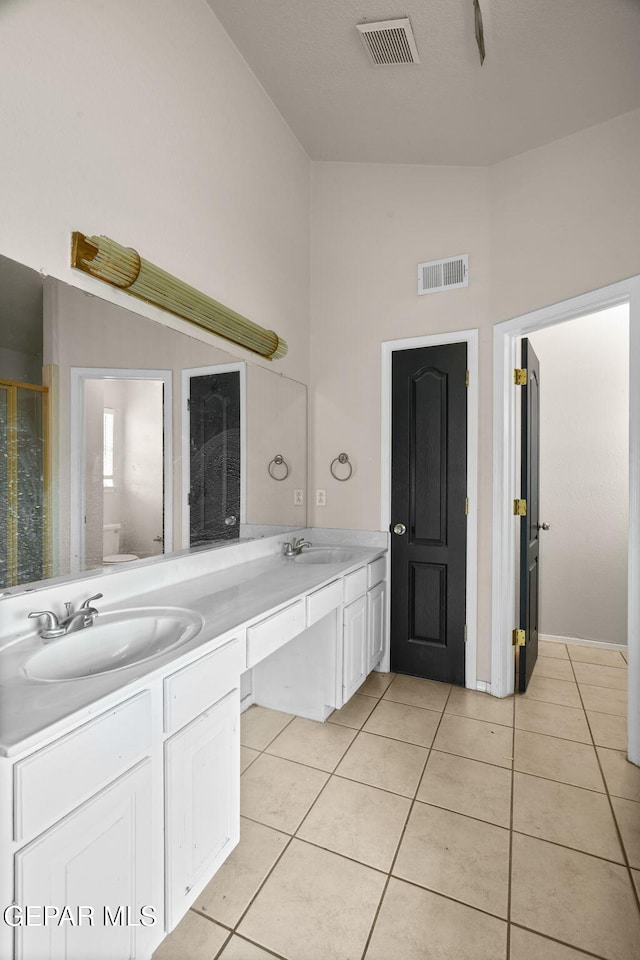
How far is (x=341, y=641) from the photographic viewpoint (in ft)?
7.39

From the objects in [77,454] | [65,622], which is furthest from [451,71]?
[65,622]

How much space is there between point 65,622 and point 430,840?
1393 millimetres

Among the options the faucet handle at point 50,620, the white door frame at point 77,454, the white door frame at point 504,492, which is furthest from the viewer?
the white door frame at point 504,492

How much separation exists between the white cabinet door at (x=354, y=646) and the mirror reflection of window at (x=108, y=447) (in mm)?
1256

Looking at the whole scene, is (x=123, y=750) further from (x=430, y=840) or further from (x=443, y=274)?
(x=443, y=274)

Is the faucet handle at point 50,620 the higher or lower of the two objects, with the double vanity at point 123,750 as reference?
higher

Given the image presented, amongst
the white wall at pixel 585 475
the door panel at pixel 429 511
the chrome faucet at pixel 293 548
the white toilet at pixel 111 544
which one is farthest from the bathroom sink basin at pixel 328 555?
the white wall at pixel 585 475

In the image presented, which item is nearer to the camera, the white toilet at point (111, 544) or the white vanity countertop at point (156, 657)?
the white vanity countertop at point (156, 657)

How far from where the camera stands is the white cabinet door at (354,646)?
228 cm

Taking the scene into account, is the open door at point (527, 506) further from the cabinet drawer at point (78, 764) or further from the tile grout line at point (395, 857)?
the cabinet drawer at point (78, 764)

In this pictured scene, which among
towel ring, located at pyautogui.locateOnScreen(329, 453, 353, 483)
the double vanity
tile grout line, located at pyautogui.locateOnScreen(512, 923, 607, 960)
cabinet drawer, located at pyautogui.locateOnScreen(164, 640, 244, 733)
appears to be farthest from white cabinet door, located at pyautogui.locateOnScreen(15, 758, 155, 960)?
towel ring, located at pyautogui.locateOnScreen(329, 453, 353, 483)

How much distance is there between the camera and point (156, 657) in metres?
1.13

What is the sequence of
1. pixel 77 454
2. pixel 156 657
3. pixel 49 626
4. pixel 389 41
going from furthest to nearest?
pixel 389 41 < pixel 77 454 < pixel 49 626 < pixel 156 657

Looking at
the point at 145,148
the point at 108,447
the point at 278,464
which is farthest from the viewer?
the point at 278,464
